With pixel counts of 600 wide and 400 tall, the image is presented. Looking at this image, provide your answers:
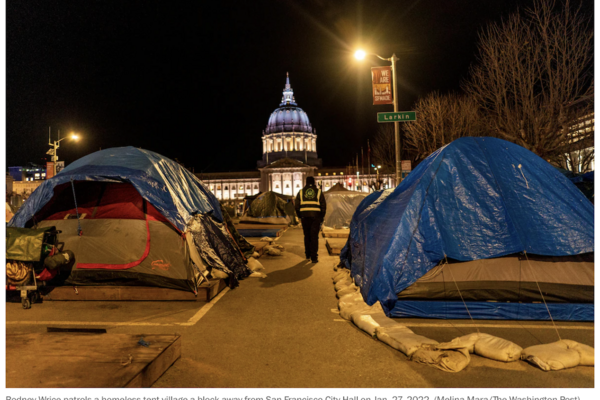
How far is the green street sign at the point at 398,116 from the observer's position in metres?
11.9

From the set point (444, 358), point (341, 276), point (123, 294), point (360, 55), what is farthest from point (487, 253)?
point (360, 55)

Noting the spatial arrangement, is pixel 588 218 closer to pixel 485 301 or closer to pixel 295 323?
→ pixel 485 301

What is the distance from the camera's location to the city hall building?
117 meters

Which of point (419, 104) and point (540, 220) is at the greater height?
point (419, 104)

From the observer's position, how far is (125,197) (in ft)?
23.1

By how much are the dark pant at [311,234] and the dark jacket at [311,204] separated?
0.12 meters

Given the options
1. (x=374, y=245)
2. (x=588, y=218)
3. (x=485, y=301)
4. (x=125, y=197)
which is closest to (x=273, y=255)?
(x=125, y=197)

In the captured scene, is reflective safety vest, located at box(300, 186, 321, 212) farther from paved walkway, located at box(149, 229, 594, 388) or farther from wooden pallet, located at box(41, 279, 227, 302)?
wooden pallet, located at box(41, 279, 227, 302)

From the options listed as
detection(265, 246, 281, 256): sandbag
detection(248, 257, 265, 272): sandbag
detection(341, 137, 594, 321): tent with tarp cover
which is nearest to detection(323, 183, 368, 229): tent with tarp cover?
detection(265, 246, 281, 256): sandbag

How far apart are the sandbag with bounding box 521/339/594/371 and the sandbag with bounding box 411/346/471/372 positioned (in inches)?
22.1

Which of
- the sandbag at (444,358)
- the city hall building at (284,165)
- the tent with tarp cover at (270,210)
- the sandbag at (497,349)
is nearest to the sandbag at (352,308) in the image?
the sandbag at (444,358)

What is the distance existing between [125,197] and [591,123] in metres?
18.8

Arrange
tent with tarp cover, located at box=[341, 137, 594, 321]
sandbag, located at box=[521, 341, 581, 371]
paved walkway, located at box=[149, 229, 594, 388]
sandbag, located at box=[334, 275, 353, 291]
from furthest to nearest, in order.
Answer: sandbag, located at box=[334, 275, 353, 291] < tent with tarp cover, located at box=[341, 137, 594, 321] < sandbag, located at box=[521, 341, 581, 371] < paved walkway, located at box=[149, 229, 594, 388]

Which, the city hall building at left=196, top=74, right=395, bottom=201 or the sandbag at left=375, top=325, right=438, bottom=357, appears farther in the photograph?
the city hall building at left=196, top=74, right=395, bottom=201
